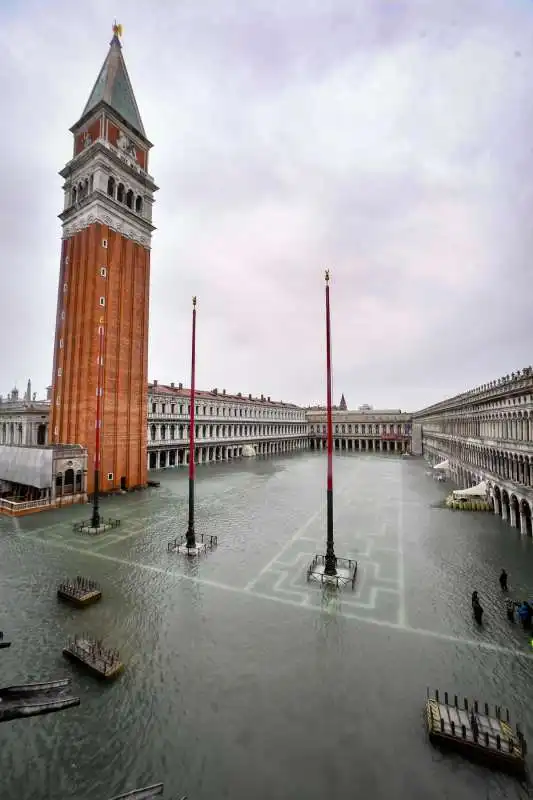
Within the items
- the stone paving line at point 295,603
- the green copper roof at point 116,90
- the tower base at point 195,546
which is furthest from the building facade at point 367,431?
the stone paving line at point 295,603

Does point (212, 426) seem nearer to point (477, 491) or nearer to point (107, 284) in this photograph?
point (107, 284)

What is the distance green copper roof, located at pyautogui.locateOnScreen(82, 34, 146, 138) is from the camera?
146ft

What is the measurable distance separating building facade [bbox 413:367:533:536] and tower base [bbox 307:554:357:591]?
14.9 metres

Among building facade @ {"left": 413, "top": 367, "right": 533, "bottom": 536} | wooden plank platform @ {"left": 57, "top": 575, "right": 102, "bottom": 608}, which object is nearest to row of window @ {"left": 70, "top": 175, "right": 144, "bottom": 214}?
wooden plank platform @ {"left": 57, "top": 575, "right": 102, "bottom": 608}

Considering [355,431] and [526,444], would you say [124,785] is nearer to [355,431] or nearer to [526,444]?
[526,444]

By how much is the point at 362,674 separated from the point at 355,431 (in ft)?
389

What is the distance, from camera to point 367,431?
125875 millimetres

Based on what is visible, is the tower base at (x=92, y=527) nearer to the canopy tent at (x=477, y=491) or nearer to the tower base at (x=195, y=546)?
the tower base at (x=195, y=546)

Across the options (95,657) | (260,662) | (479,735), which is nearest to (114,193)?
(95,657)

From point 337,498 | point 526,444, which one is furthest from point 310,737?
point 337,498

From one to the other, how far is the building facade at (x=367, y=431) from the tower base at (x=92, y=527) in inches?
3931

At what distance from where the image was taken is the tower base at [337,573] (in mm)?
19297

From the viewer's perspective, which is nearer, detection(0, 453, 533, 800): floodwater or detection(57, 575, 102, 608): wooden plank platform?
detection(0, 453, 533, 800): floodwater

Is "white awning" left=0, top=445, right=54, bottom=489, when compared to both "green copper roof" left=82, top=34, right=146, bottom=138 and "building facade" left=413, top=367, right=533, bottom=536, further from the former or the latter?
"building facade" left=413, top=367, right=533, bottom=536
